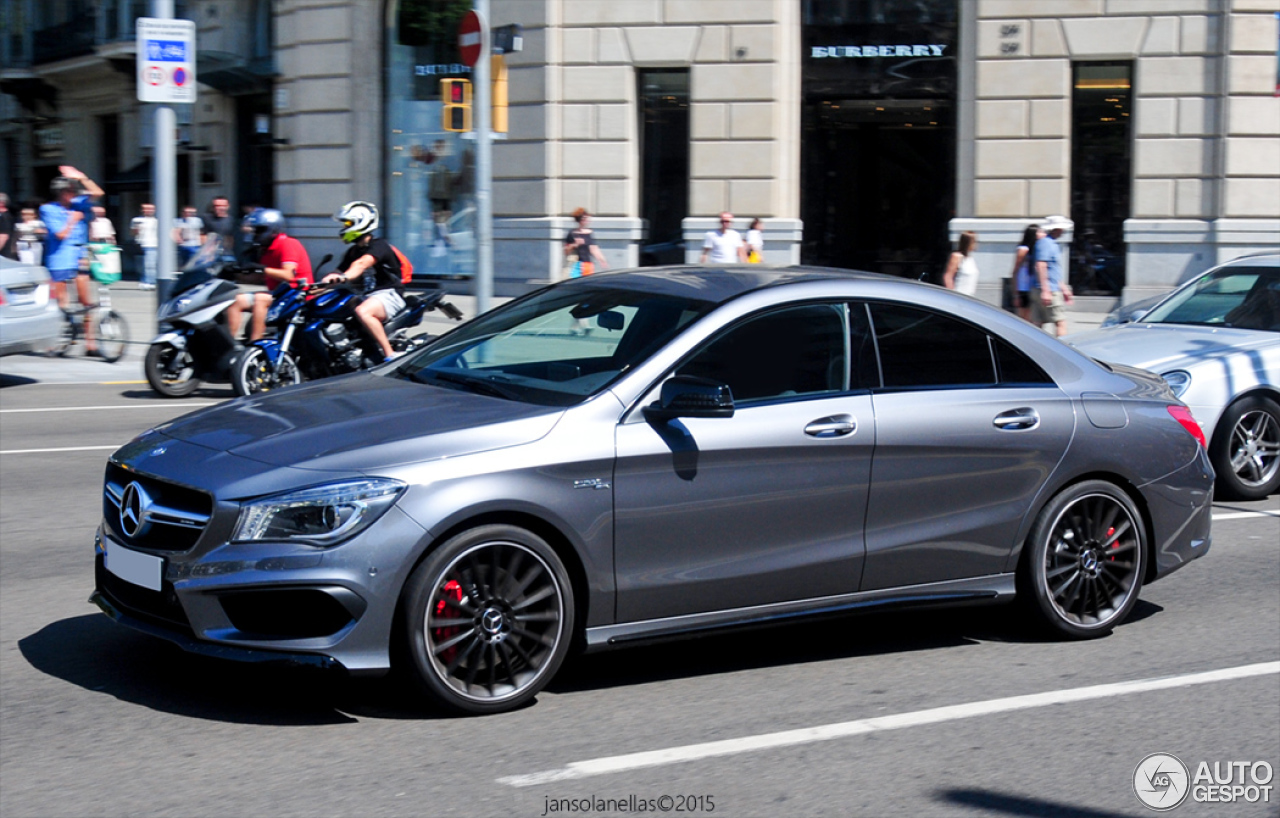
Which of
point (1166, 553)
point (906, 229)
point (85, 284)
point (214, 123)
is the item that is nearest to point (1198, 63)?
point (906, 229)

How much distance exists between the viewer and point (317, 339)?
12648 millimetres

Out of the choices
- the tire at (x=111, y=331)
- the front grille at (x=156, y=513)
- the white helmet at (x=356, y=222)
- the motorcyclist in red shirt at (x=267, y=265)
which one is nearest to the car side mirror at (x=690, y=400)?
the front grille at (x=156, y=513)

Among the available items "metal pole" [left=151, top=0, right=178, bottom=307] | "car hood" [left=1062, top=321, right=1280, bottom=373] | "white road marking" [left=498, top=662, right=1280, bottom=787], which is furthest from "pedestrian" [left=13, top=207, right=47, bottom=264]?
"white road marking" [left=498, top=662, right=1280, bottom=787]

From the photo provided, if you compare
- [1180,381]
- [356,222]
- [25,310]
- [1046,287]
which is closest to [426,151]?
[25,310]

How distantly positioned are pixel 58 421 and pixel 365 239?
299 cm

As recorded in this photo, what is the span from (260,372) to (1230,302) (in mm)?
8014

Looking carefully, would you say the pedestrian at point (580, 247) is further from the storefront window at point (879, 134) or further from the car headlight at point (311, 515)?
the car headlight at point (311, 515)

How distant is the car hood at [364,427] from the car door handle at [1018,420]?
1908 mm

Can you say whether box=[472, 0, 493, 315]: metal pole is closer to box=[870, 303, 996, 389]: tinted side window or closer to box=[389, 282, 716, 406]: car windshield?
box=[389, 282, 716, 406]: car windshield

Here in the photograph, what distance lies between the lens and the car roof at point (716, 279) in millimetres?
5656

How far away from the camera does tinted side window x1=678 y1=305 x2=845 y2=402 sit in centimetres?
541

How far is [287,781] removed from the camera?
4.30 m

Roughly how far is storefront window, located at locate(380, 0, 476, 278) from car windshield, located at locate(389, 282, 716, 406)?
19.1 meters

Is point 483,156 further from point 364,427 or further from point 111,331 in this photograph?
point 364,427
